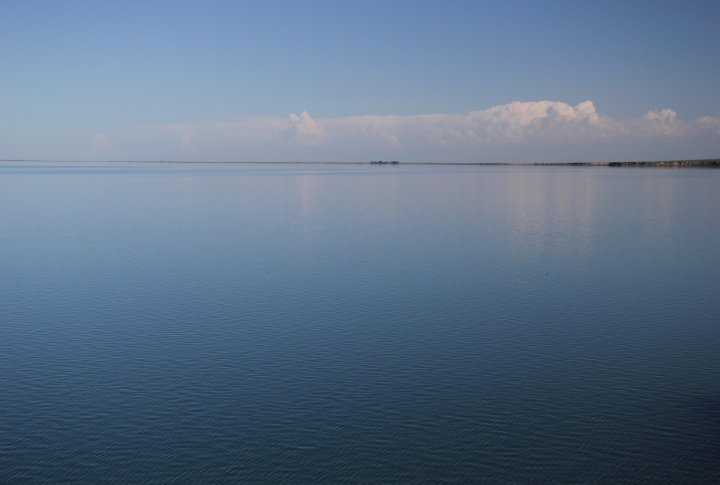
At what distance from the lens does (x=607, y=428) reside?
52.5 ft

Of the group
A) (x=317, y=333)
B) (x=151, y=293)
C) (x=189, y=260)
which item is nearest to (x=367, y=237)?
(x=189, y=260)

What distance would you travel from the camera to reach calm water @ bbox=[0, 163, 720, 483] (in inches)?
575

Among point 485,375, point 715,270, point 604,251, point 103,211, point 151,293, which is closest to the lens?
point 485,375

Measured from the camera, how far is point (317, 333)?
23938 mm

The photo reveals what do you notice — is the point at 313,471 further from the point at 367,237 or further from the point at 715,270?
the point at 367,237

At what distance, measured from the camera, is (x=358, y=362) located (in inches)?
815

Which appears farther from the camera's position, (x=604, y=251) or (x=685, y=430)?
(x=604, y=251)

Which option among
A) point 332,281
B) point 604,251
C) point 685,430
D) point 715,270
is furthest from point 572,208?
point 685,430

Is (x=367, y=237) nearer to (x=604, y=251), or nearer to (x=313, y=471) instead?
(x=604, y=251)

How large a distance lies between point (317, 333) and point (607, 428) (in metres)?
11.2

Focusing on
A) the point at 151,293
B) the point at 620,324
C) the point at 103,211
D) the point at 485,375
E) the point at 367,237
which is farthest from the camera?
the point at 103,211

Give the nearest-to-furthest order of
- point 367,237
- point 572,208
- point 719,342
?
1. point 719,342
2. point 367,237
3. point 572,208

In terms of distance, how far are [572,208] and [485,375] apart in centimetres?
6163

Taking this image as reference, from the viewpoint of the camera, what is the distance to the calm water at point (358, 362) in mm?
14594
